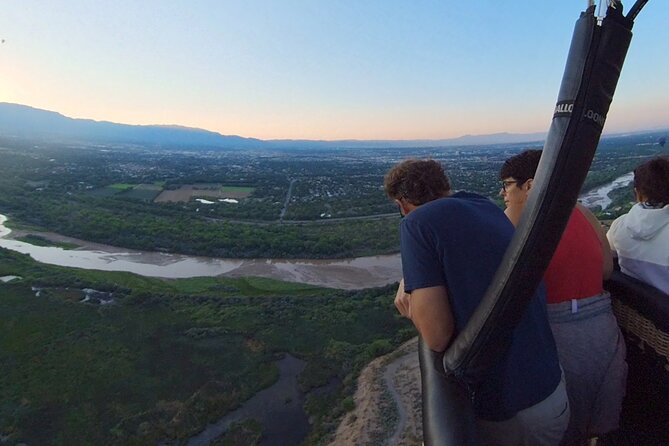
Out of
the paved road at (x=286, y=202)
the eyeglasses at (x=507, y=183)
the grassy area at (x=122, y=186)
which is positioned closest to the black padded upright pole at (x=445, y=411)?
the eyeglasses at (x=507, y=183)

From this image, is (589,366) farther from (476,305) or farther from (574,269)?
(476,305)

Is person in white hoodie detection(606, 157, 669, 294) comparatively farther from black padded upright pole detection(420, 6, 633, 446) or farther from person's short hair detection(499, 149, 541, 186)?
black padded upright pole detection(420, 6, 633, 446)

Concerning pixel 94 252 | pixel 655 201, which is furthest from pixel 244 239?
pixel 655 201

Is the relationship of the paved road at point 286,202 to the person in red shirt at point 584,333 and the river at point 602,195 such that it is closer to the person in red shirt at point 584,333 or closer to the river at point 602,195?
the river at point 602,195

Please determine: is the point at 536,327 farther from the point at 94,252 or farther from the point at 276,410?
the point at 94,252

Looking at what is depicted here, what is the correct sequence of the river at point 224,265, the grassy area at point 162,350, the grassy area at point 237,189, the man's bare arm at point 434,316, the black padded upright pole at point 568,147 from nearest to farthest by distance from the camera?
the black padded upright pole at point 568,147, the man's bare arm at point 434,316, the grassy area at point 162,350, the river at point 224,265, the grassy area at point 237,189

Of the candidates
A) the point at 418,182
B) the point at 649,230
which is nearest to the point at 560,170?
the point at 418,182

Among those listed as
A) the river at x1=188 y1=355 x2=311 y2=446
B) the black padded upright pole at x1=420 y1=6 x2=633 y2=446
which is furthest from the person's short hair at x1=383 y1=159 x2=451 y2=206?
the river at x1=188 y1=355 x2=311 y2=446
